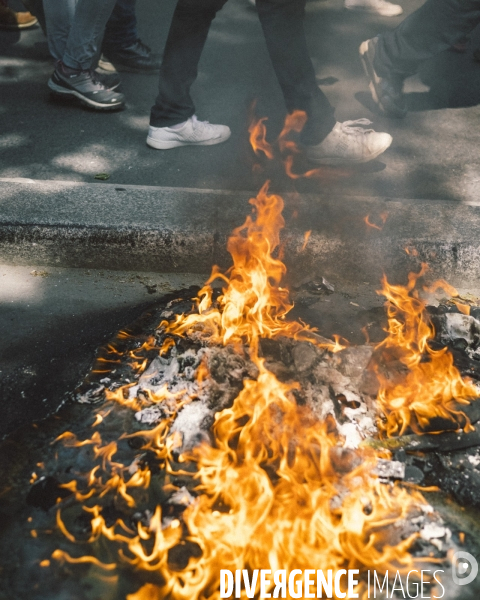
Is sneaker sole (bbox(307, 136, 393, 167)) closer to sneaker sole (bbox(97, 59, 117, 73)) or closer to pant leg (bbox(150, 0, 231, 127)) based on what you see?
pant leg (bbox(150, 0, 231, 127))

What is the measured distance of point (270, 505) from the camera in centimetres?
192

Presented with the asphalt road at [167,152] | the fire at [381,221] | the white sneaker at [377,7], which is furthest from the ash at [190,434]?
the white sneaker at [377,7]

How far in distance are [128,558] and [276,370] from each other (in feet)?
3.21

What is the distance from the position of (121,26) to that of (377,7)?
3.38 m

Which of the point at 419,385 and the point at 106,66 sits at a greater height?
the point at 106,66

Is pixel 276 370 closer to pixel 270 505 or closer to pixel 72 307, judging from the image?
pixel 270 505

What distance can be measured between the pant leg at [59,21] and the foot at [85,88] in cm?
29

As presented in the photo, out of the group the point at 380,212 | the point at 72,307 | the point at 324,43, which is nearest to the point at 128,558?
the point at 72,307

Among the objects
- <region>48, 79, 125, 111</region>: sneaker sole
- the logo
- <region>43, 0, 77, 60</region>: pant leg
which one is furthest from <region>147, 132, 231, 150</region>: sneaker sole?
the logo

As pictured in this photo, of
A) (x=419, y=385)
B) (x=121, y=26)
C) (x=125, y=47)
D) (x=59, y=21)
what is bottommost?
(x=419, y=385)

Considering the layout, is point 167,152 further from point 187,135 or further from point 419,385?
point 419,385

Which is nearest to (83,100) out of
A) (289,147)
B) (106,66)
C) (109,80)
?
(109,80)

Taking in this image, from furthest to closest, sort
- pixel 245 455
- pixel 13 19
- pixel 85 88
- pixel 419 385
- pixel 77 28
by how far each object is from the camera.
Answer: pixel 13 19 → pixel 85 88 → pixel 77 28 → pixel 419 385 → pixel 245 455

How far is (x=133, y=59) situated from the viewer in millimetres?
5375
